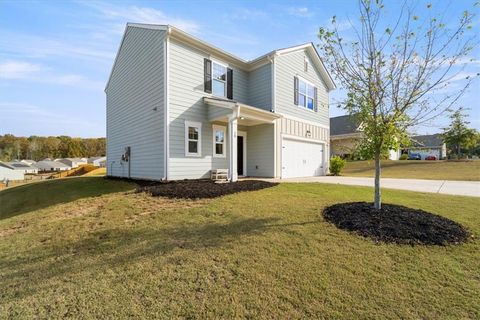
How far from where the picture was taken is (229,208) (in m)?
6.16

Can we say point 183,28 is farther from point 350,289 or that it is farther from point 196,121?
point 350,289

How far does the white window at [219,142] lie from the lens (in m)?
11.6

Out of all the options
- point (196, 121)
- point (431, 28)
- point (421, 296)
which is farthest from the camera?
point (196, 121)

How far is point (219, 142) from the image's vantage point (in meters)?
11.8

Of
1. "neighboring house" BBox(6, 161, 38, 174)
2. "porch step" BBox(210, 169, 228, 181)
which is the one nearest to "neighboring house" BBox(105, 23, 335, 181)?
"porch step" BBox(210, 169, 228, 181)

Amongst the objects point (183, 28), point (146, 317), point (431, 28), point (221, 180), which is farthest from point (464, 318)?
point (183, 28)

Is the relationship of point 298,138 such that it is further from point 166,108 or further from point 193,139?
point 166,108

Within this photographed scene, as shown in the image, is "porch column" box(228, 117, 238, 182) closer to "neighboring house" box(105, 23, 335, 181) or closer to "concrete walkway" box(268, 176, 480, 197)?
"neighboring house" box(105, 23, 335, 181)

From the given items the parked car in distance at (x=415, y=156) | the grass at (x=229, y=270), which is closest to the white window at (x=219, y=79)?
the grass at (x=229, y=270)

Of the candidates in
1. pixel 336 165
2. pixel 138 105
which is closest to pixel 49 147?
pixel 138 105

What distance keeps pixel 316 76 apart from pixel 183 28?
9.67 metres

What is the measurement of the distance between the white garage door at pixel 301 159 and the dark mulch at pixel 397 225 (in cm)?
766

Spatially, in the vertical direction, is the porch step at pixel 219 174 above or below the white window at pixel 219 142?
below

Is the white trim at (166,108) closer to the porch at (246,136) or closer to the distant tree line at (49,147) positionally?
the porch at (246,136)
